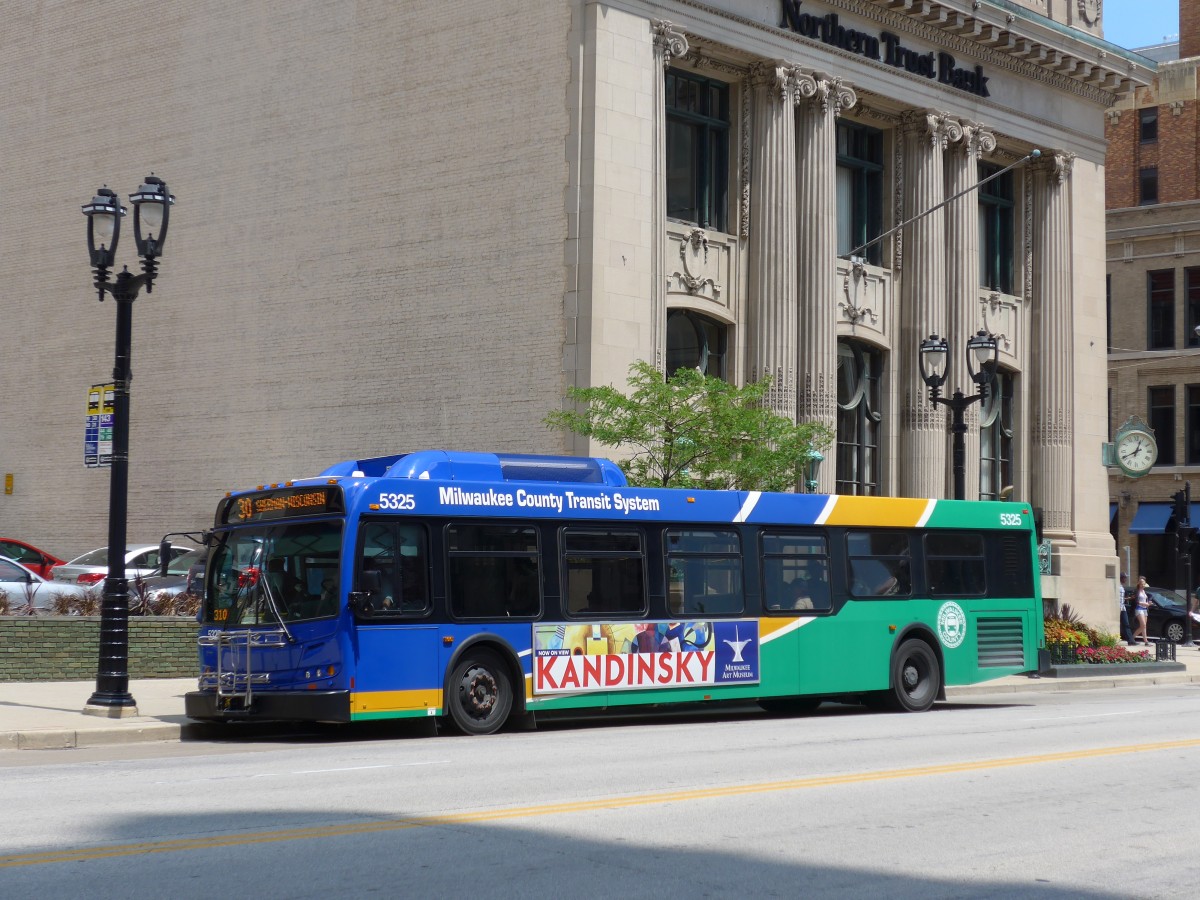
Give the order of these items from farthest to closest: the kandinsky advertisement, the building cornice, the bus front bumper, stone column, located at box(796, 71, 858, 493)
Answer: the building cornice → stone column, located at box(796, 71, 858, 493) → the kandinsky advertisement → the bus front bumper

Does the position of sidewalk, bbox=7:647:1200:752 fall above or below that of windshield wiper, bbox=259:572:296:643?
below

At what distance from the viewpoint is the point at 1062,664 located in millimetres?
32000

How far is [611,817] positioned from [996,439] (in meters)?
34.4

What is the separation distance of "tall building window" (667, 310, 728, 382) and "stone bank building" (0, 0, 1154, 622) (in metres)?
0.09

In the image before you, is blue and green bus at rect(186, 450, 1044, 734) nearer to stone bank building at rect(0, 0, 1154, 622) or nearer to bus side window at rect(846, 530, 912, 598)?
bus side window at rect(846, 530, 912, 598)

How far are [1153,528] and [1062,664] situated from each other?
30.3 meters

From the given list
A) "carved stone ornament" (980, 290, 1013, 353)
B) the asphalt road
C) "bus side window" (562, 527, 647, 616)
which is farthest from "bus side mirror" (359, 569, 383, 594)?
"carved stone ornament" (980, 290, 1013, 353)

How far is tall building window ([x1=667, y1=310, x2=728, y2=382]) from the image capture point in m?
34.3

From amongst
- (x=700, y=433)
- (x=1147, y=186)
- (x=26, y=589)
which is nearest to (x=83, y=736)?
(x=26, y=589)

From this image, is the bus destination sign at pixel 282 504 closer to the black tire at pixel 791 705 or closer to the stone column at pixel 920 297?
the black tire at pixel 791 705

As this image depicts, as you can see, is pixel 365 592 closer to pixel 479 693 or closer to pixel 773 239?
pixel 479 693

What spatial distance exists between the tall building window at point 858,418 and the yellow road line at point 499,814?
23.2 m

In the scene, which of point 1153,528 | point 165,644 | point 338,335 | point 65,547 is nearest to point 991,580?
point 165,644

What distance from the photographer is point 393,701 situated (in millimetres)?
17062
